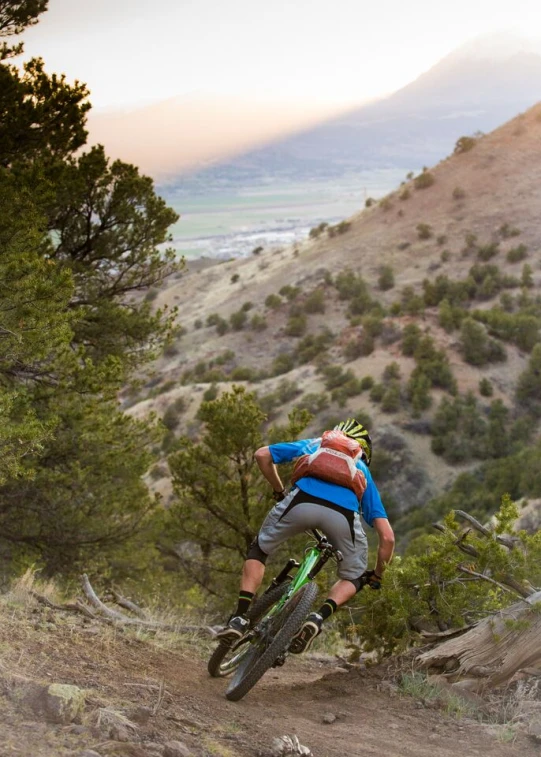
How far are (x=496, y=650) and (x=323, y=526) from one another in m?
1.69

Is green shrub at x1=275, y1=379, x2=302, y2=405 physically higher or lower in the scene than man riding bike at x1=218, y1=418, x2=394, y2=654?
lower

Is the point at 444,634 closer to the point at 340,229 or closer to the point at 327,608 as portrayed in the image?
the point at 327,608

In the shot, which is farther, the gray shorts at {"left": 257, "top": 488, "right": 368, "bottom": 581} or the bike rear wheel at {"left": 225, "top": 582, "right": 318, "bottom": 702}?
the gray shorts at {"left": 257, "top": 488, "right": 368, "bottom": 581}

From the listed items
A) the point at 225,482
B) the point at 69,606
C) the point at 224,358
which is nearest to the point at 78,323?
the point at 225,482

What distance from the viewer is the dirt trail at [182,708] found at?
13.2ft

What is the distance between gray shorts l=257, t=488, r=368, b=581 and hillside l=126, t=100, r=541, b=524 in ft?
105

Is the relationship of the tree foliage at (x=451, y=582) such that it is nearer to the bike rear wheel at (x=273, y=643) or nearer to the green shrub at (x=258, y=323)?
the bike rear wheel at (x=273, y=643)

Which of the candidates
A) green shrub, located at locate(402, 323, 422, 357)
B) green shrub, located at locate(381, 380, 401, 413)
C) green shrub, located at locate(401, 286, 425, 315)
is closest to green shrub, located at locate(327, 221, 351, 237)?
green shrub, located at locate(401, 286, 425, 315)

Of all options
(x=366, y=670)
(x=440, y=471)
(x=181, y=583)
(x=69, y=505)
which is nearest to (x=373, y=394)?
(x=440, y=471)

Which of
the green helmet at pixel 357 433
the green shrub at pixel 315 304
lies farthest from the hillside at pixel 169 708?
the green shrub at pixel 315 304

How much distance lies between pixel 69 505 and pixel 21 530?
834 millimetres

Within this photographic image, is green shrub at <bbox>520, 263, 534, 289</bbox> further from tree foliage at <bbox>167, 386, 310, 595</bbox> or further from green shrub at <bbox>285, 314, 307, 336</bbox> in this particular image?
tree foliage at <bbox>167, 386, 310, 595</bbox>

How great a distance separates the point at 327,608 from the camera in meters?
5.49

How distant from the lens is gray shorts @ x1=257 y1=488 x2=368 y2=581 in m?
5.45
